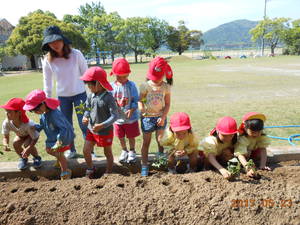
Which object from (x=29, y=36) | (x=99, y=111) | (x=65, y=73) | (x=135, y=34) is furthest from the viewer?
(x=135, y=34)

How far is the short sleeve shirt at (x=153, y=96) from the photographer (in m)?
3.44

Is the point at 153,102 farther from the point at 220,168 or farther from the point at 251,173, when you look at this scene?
the point at 251,173

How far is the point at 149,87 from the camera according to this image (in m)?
3.44

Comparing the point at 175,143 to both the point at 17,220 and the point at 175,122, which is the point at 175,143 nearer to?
the point at 175,122

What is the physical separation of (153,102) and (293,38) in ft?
201

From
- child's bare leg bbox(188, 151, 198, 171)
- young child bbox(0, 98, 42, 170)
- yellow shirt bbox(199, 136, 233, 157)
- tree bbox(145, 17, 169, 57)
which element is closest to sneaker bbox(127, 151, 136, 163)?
child's bare leg bbox(188, 151, 198, 171)

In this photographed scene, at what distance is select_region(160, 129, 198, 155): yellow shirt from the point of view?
122 inches

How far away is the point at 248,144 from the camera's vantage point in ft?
10.3

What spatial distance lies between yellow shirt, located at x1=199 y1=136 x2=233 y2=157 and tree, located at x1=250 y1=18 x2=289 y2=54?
6338 cm

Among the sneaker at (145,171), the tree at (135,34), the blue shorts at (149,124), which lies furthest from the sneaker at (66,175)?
the tree at (135,34)

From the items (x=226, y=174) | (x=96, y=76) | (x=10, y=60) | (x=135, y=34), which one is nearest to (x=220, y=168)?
(x=226, y=174)

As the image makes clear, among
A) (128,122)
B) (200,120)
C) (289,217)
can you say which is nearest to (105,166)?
(128,122)

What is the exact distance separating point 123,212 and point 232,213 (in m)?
1.05

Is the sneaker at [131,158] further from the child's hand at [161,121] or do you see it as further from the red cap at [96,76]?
the red cap at [96,76]
